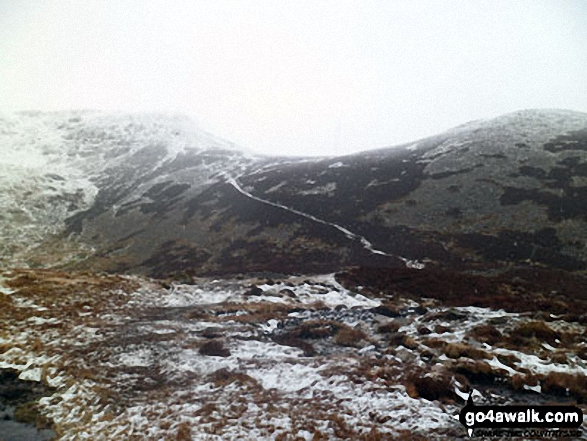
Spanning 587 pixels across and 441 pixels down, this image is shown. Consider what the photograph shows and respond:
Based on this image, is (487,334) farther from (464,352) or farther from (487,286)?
(487,286)

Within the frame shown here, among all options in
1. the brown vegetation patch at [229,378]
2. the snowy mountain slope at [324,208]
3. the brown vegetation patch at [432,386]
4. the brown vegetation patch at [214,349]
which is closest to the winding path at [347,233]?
the snowy mountain slope at [324,208]

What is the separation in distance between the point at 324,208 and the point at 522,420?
174ft

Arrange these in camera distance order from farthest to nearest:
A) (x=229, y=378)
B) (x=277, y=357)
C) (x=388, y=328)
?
(x=388, y=328)
(x=277, y=357)
(x=229, y=378)

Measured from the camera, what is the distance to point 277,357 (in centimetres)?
1831

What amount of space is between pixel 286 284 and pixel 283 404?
22.1 metres

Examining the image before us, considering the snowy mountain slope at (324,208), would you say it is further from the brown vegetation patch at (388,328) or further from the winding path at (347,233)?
the brown vegetation patch at (388,328)

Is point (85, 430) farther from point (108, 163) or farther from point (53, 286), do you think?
point (108, 163)

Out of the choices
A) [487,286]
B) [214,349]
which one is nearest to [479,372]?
[214,349]

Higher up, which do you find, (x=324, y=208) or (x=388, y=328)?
(x=324, y=208)

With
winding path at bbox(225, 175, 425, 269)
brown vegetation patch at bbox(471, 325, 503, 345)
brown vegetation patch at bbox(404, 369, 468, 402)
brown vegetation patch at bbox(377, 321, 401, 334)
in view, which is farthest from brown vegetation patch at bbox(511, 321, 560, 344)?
winding path at bbox(225, 175, 425, 269)

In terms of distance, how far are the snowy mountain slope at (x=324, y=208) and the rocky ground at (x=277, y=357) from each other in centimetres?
1410

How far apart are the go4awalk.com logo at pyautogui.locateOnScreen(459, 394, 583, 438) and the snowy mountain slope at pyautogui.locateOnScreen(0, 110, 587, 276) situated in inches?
1153

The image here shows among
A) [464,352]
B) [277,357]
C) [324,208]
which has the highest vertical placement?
[324,208]

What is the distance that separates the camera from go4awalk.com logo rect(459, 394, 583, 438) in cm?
1048
